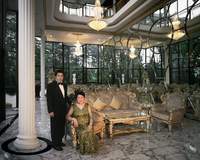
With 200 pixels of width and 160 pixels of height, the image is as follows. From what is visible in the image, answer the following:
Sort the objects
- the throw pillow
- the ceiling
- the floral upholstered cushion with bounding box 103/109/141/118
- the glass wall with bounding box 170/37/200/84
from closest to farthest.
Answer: the floral upholstered cushion with bounding box 103/109/141/118, the throw pillow, the ceiling, the glass wall with bounding box 170/37/200/84

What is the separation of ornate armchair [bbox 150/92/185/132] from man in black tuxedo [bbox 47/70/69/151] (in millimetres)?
2693

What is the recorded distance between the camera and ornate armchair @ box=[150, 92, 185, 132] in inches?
223

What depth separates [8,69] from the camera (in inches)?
327

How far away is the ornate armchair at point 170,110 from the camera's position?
223 inches

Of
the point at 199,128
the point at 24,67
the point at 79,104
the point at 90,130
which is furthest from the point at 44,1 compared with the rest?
the point at 199,128

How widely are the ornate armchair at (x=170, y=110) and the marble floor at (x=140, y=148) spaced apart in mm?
276

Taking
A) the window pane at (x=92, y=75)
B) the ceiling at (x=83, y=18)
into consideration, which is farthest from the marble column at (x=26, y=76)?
the window pane at (x=92, y=75)

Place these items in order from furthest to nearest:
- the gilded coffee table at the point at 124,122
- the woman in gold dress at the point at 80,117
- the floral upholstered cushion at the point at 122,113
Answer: the floral upholstered cushion at the point at 122,113 < the gilded coffee table at the point at 124,122 < the woman in gold dress at the point at 80,117

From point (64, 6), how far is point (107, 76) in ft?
24.2

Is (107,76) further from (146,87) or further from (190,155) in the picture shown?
(190,155)

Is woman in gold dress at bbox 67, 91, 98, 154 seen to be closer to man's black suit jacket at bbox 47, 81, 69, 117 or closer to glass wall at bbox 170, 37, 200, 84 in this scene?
man's black suit jacket at bbox 47, 81, 69, 117

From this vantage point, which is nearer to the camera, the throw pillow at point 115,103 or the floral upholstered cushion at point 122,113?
the floral upholstered cushion at point 122,113

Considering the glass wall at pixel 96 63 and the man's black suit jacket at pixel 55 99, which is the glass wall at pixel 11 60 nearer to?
the man's black suit jacket at pixel 55 99

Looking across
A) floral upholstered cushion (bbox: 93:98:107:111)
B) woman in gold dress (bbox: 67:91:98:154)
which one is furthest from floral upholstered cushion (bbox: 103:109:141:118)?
woman in gold dress (bbox: 67:91:98:154)
